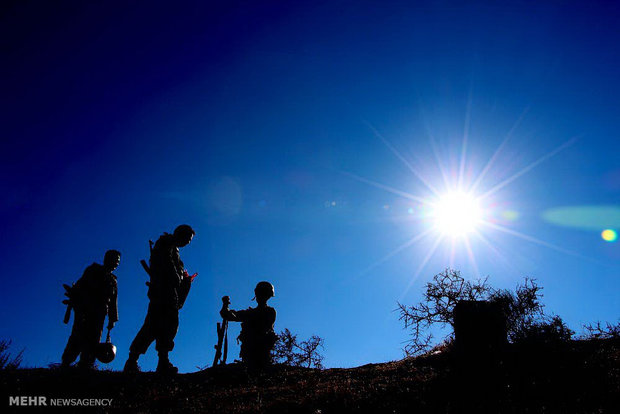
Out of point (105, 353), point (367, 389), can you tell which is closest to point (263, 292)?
point (367, 389)

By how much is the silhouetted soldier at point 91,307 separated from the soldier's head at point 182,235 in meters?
2.33

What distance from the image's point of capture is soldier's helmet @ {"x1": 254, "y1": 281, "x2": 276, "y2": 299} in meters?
8.90

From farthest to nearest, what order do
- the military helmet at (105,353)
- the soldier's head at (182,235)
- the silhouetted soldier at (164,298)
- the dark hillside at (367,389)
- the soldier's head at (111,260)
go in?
1. the soldier's head at (111,260)
2. the military helmet at (105,353)
3. the soldier's head at (182,235)
4. the silhouetted soldier at (164,298)
5. the dark hillside at (367,389)

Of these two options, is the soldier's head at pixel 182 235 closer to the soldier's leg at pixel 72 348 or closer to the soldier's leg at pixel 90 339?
the soldier's leg at pixel 90 339

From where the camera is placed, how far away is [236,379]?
740cm

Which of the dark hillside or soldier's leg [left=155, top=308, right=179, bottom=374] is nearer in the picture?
the dark hillside

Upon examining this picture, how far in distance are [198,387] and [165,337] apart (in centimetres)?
148

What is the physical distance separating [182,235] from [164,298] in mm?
1429

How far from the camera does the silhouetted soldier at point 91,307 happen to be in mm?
8461

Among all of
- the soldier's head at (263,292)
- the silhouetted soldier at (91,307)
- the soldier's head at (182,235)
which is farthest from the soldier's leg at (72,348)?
the soldier's head at (263,292)

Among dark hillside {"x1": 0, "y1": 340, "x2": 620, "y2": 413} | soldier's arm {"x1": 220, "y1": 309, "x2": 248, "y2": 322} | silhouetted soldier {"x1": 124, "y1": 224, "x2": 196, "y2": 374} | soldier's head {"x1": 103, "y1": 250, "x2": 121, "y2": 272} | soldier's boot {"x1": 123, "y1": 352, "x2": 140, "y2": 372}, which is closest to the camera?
dark hillside {"x1": 0, "y1": 340, "x2": 620, "y2": 413}

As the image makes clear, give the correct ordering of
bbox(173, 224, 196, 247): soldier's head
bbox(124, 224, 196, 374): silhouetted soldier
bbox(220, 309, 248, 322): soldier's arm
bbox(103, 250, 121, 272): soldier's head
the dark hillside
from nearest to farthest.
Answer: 1. the dark hillside
2. bbox(124, 224, 196, 374): silhouetted soldier
3. bbox(173, 224, 196, 247): soldier's head
4. bbox(220, 309, 248, 322): soldier's arm
5. bbox(103, 250, 121, 272): soldier's head

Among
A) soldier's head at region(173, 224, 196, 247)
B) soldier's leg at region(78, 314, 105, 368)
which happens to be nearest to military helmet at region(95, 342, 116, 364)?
soldier's leg at region(78, 314, 105, 368)

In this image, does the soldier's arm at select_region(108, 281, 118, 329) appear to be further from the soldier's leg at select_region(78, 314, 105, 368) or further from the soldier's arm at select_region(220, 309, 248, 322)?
the soldier's arm at select_region(220, 309, 248, 322)
